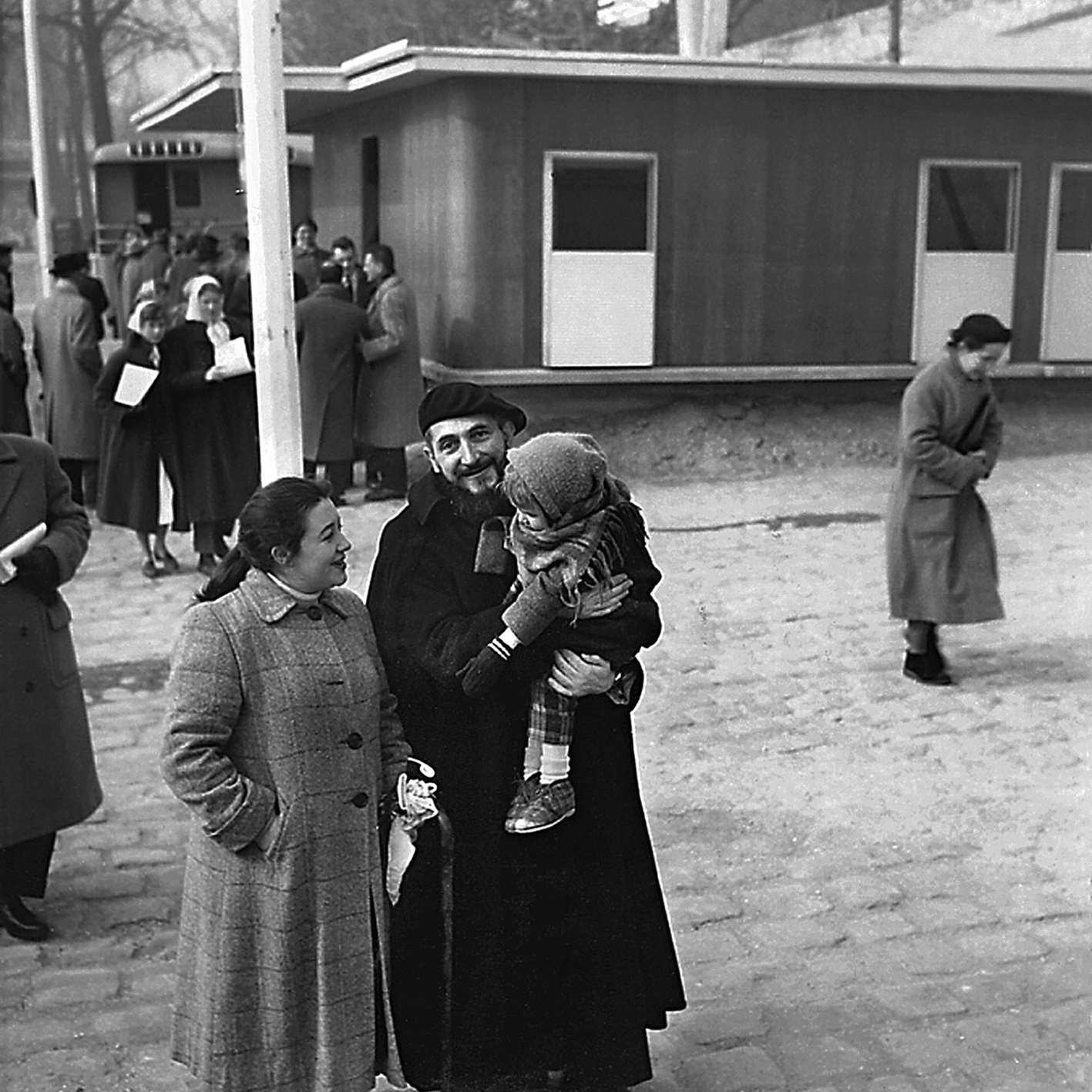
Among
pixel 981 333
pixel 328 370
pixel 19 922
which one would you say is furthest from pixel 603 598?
pixel 328 370

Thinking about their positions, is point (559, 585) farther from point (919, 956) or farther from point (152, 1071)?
point (919, 956)

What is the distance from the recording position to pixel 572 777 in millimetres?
3809

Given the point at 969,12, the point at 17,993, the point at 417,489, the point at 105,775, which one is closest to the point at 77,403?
the point at 105,775

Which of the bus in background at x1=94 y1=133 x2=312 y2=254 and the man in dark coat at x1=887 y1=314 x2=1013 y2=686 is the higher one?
the bus in background at x1=94 y1=133 x2=312 y2=254

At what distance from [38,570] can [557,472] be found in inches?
88.4

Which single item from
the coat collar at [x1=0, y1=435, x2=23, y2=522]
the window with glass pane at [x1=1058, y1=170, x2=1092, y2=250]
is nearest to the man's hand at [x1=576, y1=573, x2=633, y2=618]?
the coat collar at [x1=0, y1=435, x2=23, y2=522]

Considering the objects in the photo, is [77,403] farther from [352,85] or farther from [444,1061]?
[444,1061]

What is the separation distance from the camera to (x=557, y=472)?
349 cm

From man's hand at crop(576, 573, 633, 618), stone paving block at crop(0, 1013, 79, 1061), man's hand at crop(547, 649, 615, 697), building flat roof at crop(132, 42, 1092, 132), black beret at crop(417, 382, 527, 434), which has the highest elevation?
building flat roof at crop(132, 42, 1092, 132)

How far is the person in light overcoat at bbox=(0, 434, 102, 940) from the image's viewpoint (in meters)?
5.09

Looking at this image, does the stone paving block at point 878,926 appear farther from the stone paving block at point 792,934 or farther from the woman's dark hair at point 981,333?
the woman's dark hair at point 981,333

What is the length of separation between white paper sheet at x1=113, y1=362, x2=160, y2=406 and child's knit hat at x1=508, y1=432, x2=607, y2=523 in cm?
729

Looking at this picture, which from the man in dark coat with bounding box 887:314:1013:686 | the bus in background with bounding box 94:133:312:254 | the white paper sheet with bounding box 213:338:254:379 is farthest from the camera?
the bus in background with bounding box 94:133:312:254

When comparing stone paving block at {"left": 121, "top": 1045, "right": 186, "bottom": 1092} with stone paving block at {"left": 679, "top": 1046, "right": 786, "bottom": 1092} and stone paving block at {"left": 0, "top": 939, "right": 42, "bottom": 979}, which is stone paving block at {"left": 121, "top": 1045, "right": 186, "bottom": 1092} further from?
stone paving block at {"left": 679, "top": 1046, "right": 786, "bottom": 1092}
